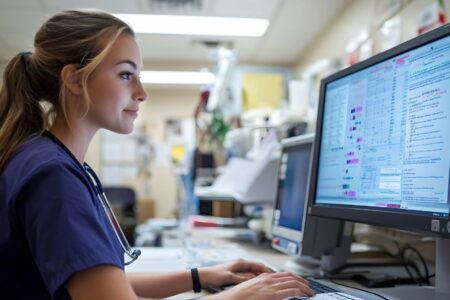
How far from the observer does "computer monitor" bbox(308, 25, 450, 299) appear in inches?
28.5

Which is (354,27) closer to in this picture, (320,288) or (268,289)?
(320,288)

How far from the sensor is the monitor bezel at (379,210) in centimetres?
71

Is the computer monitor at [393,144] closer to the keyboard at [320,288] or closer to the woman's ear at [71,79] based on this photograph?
the keyboard at [320,288]

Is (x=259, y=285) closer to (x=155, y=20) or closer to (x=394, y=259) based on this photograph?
(x=394, y=259)

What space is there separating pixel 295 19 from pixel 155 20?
3.52 ft

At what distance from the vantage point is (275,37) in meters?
3.71

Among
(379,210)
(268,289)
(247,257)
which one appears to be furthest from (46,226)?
(247,257)

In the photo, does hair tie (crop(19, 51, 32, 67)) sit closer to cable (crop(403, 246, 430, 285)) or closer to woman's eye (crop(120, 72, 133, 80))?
woman's eye (crop(120, 72, 133, 80))

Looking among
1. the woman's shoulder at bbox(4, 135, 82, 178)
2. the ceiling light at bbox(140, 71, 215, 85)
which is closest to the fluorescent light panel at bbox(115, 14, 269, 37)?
the ceiling light at bbox(140, 71, 215, 85)

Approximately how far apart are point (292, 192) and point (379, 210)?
0.52 metres

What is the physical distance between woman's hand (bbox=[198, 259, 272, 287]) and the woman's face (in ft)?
1.28

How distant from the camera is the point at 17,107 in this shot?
833mm

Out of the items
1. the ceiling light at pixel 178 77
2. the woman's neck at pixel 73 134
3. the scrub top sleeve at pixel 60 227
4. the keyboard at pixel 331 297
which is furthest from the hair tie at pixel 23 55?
the ceiling light at pixel 178 77

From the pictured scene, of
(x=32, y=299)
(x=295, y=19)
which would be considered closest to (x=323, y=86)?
(x=32, y=299)
